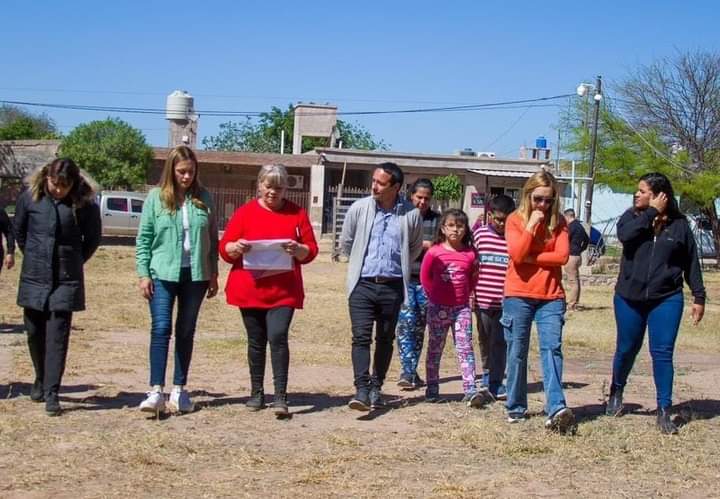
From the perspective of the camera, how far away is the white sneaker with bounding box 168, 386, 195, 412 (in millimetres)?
7390

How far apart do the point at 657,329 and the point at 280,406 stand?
9.00ft

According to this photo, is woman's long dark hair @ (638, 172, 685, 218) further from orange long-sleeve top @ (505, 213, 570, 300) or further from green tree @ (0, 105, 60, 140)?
green tree @ (0, 105, 60, 140)

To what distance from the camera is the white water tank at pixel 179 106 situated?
52.3 metres

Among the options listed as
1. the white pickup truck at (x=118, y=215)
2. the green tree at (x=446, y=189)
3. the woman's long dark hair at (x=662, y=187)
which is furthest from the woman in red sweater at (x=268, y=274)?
the green tree at (x=446, y=189)

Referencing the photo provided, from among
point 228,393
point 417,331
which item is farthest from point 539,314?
point 228,393

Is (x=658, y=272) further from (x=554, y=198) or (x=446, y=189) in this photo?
(x=446, y=189)

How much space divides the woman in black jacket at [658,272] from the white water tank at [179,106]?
4642cm

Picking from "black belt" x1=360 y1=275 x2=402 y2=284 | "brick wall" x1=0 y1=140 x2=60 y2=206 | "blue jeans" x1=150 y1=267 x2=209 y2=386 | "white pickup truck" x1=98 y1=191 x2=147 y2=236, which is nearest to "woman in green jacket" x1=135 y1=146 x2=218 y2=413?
"blue jeans" x1=150 y1=267 x2=209 y2=386

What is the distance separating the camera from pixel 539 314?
7371 millimetres

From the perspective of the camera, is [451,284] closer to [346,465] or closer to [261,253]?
[261,253]

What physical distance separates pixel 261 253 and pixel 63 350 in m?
1.54

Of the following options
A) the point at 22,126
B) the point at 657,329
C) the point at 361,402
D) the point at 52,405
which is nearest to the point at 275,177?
the point at 361,402

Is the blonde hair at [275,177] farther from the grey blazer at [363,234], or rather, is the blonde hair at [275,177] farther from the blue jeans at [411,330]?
the blue jeans at [411,330]

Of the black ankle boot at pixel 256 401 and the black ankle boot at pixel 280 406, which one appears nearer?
the black ankle boot at pixel 280 406
